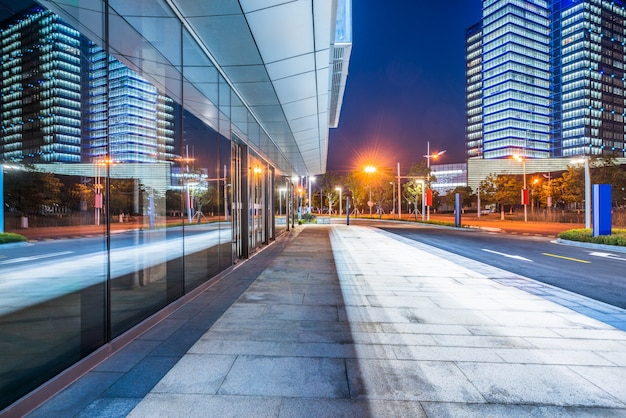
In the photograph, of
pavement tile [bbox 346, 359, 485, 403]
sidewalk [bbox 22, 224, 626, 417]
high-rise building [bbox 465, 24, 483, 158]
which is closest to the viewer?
sidewalk [bbox 22, 224, 626, 417]

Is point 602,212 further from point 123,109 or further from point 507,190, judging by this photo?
point 507,190

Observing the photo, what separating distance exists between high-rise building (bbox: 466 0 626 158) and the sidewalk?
131362 millimetres

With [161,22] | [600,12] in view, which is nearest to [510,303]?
[161,22]

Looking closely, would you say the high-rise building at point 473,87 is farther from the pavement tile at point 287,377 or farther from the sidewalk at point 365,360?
the pavement tile at point 287,377

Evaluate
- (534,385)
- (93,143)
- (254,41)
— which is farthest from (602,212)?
(93,143)

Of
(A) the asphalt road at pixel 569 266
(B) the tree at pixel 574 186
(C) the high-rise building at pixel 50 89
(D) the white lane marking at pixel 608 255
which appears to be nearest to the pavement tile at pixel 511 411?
(C) the high-rise building at pixel 50 89

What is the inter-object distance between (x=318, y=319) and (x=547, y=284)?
581 cm

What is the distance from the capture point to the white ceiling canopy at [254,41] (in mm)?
5238

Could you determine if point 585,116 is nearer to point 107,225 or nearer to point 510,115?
point 510,115

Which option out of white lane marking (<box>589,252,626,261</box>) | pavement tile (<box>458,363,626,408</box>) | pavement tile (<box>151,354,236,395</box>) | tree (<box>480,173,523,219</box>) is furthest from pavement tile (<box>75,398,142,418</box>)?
tree (<box>480,173,523,219</box>)

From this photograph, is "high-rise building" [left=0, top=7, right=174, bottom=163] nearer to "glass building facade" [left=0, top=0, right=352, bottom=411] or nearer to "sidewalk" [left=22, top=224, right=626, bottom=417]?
"glass building facade" [left=0, top=0, right=352, bottom=411]

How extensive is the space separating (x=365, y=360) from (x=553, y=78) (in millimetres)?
163817

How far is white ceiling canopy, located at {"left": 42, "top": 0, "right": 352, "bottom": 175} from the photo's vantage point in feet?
17.2

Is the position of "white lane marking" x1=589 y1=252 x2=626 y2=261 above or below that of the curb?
below
